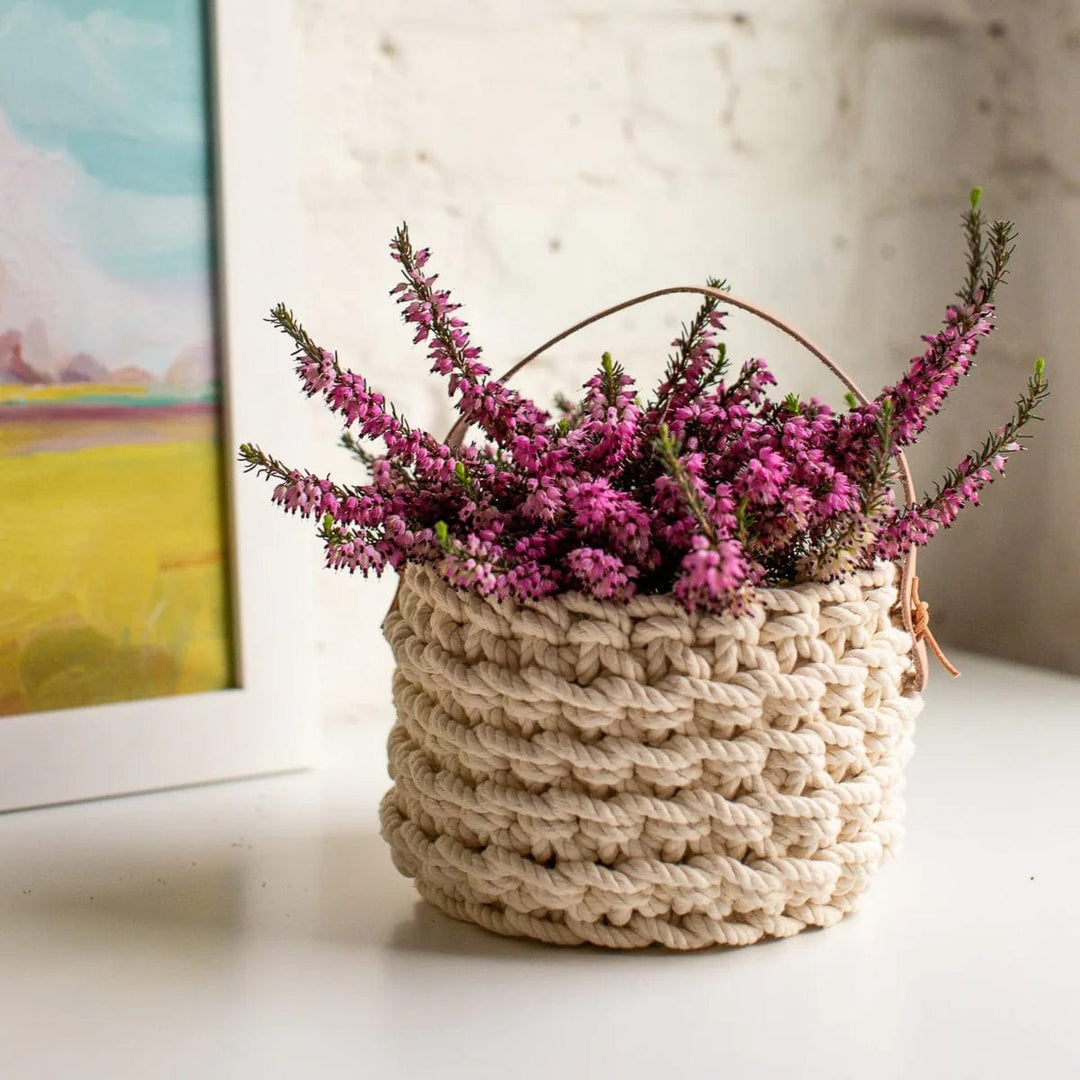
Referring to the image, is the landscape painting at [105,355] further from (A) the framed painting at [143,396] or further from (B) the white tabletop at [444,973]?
(B) the white tabletop at [444,973]

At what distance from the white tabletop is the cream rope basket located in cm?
3

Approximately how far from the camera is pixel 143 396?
97cm

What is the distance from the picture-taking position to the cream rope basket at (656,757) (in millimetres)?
660

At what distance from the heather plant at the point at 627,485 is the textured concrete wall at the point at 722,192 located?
395 mm

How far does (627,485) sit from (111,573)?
427mm

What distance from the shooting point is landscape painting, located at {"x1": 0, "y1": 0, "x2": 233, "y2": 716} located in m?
0.93

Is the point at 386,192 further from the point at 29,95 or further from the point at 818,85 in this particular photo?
the point at 818,85

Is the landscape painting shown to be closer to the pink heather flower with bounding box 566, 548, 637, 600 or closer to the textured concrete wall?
the textured concrete wall

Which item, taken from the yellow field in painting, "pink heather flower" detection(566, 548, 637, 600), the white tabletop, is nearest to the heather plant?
"pink heather flower" detection(566, 548, 637, 600)

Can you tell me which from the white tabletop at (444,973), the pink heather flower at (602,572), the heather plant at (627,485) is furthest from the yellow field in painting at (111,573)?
the pink heather flower at (602,572)

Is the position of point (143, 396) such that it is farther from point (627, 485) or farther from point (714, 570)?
point (714, 570)

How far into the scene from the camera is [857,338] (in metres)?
1.34

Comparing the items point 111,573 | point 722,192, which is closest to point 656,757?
point 111,573

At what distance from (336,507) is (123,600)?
34 cm
